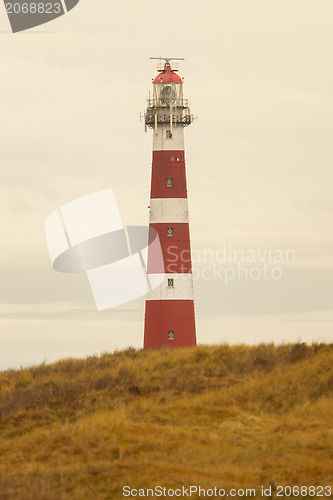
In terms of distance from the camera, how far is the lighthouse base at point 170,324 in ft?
128

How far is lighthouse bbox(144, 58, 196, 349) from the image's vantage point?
39.3m

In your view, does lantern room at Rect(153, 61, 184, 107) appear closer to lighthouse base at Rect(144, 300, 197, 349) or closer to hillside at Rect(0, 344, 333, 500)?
lighthouse base at Rect(144, 300, 197, 349)

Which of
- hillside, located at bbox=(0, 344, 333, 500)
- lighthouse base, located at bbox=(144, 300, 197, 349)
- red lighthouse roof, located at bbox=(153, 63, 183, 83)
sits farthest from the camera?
red lighthouse roof, located at bbox=(153, 63, 183, 83)

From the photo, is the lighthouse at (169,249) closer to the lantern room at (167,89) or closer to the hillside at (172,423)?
the lantern room at (167,89)

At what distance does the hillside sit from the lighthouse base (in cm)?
1142

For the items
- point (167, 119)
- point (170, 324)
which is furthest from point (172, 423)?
point (167, 119)

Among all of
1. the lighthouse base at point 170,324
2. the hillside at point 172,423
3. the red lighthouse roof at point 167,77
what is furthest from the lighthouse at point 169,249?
the hillside at point 172,423

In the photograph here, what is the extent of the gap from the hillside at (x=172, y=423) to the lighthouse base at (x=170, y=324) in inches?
450

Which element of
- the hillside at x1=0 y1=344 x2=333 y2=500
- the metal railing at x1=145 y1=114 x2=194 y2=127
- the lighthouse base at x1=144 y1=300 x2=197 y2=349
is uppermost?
the metal railing at x1=145 y1=114 x2=194 y2=127

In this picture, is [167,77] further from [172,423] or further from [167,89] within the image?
[172,423]

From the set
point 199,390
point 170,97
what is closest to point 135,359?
point 199,390

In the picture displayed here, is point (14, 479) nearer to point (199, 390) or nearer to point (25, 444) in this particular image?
point (25, 444)

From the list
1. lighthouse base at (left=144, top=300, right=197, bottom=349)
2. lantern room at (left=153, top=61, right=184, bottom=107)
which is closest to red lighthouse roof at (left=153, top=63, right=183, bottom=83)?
lantern room at (left=153, top=61, right=184, bottom=107)

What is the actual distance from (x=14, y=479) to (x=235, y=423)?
5.63m
